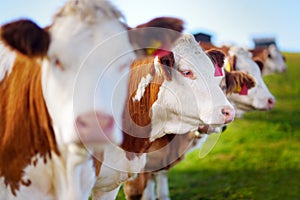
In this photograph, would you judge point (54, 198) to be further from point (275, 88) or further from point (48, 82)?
point (275, 88)

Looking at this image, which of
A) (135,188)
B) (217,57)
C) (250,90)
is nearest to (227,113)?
(217,57)

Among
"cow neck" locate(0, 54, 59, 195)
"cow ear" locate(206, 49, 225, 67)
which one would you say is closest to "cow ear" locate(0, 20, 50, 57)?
"cow neck" locate(0, 54, 59, 195)

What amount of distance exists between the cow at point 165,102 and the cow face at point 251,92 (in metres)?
2.65

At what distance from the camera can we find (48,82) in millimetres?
2928

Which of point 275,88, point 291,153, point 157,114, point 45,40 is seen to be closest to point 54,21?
point 45,40

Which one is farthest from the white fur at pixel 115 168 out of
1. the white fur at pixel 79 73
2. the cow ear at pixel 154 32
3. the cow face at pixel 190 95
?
the cow ear at pixel 154 32

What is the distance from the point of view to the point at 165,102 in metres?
4.33

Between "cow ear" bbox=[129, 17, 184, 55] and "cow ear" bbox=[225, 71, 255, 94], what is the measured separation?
2.37m

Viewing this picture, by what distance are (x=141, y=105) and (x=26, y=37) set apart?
1469 mm

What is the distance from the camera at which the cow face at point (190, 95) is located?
4.36 meters

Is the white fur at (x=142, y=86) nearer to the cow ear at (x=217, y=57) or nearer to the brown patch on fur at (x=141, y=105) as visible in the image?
the brown patch on fur at (x=141, y=105)

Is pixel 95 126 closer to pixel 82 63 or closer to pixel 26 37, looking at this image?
pixel 82 63

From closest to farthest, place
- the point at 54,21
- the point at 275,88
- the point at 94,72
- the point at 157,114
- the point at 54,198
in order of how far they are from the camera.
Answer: the point at 94,72
the point at 54,21
the point at 54,198
the point at 157,114
the point at 275,88

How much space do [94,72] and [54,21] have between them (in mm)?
405
